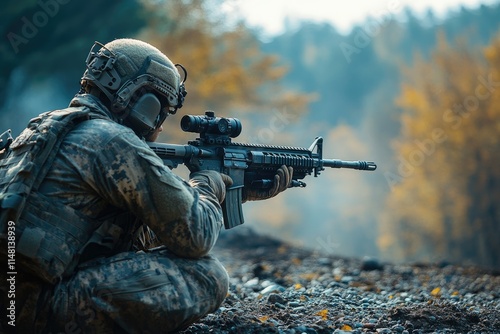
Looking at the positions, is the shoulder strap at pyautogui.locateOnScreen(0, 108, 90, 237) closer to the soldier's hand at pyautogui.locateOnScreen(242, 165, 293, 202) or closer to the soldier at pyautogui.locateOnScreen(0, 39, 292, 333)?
the soldier at pyautogui.locateOnScreen(0, 39, 292, 333)

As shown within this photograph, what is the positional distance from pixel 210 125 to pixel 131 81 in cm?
100

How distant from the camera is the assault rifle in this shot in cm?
535

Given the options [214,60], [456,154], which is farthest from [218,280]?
[214,60]

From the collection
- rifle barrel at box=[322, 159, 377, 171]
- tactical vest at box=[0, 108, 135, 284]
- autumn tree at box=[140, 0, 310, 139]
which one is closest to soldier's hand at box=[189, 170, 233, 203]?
tactical vest at box=[0, 108, 135, 284]

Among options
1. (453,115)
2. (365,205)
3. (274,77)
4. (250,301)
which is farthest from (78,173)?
(365,205)

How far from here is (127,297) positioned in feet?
13.9

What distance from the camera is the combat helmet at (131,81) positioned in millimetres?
4730

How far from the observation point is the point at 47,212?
4.15m

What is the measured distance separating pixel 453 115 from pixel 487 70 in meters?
2.64

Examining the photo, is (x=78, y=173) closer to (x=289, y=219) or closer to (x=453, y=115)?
(x=453, y=115)

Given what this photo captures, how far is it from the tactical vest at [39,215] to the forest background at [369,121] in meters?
13.8

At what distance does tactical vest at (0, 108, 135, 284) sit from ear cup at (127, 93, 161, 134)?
0.56 metres

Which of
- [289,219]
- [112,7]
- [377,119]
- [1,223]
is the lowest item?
[1,223]

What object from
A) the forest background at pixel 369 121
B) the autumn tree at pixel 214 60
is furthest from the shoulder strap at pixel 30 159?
the autumn tree at pixel 214 60
